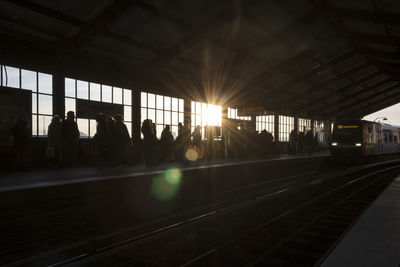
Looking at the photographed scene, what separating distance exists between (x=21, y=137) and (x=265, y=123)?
868 inches

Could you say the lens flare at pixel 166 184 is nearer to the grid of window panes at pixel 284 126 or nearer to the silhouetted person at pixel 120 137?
the silhouetted person at pixel 120 137

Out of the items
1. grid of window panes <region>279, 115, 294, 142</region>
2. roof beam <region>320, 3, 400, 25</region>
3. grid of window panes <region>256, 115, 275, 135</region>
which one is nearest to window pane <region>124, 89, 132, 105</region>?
roof beam <region>320, 3, 400, 25</region>

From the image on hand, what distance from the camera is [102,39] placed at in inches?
447

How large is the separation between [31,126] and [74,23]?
3.78m

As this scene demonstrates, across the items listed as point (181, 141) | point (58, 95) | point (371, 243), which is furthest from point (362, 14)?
point (58, 95)

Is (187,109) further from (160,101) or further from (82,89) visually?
(82,89)

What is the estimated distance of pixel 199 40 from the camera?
39.1ft

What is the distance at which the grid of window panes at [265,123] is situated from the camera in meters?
26.7

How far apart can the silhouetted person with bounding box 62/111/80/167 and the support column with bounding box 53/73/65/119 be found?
5.05 ft

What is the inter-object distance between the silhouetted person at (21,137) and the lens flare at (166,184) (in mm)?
3869

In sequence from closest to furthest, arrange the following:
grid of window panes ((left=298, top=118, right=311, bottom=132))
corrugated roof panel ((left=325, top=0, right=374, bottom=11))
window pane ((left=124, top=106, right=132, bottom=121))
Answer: corrugated roof panel ((left=325, top=0, right=374, bottom=11)), window pane ((left=124, top=106, right=132, bottom=121)), grid of window panes ((left=298, top=118, right=311, bottom=132))

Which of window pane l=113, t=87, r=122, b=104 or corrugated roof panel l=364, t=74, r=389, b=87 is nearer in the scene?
window pane l=113, t=87, r=122, b=104

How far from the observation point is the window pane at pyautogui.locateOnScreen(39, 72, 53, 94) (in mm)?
10734

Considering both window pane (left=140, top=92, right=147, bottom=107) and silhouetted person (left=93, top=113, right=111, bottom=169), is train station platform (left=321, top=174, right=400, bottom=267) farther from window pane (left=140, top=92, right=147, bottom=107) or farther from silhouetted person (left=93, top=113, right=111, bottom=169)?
window pane (left=140, top=92, right=147, bottom=107)
